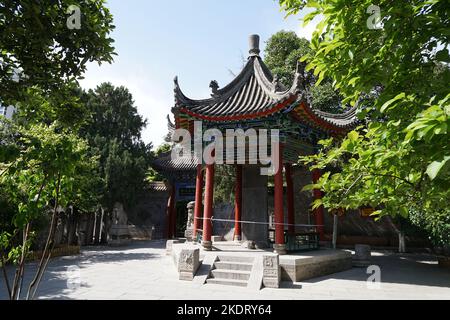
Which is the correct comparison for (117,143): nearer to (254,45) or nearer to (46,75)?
(254,45)

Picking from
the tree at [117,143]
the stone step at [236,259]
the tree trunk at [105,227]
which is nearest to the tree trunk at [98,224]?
the tree trunk at [105,227]

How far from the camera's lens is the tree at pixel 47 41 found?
3.75 m

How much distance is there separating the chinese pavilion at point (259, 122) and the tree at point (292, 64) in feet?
21.1

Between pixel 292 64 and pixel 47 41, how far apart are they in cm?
1872

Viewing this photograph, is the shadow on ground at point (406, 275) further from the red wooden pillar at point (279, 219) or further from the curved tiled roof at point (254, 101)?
the curved tiled roof at point (254, 101)

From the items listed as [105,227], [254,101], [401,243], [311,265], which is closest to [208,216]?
[311,265]

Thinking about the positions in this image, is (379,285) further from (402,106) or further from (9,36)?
(9,36)

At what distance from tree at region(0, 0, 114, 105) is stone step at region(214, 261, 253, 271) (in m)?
5.67

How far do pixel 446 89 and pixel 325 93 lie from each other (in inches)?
681

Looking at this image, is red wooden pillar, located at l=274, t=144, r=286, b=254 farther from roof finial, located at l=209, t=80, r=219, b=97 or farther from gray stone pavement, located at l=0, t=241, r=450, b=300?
roof finial, located at l=209, t=80, r=219, b=97

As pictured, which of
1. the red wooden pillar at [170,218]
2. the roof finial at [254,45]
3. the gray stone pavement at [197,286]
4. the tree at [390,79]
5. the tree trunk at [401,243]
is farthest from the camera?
the red wooden pillar at [170,218]

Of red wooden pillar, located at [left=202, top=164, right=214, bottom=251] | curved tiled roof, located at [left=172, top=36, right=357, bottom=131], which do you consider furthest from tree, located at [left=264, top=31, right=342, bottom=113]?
red wooden pillar, located at [left=202, top=164, right=214, bottom=251]

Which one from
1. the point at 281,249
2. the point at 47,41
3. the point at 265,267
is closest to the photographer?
the point at 47,41

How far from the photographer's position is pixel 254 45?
12.3 metres
